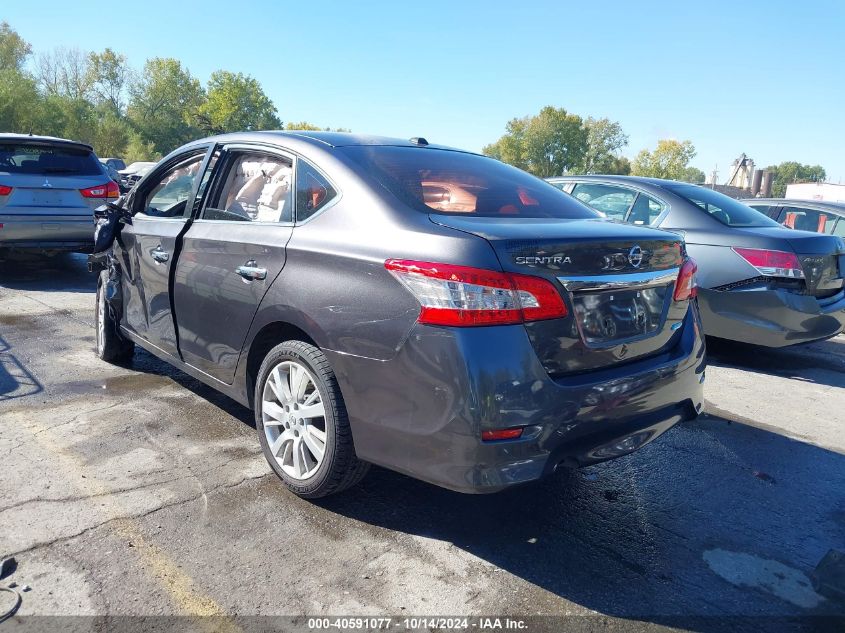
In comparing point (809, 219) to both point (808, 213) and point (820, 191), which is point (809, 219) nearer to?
point (808, 213)

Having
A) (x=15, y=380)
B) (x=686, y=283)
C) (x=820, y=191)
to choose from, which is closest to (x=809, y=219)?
(x=686, y=283)

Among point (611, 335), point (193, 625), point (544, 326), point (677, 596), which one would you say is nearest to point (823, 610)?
point (677, 596)

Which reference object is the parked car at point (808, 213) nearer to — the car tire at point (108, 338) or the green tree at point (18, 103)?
the car tire at point (108, 338)

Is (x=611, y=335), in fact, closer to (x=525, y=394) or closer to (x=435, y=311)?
(x=525, y=394)

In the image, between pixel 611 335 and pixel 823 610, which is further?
pixel 611 335

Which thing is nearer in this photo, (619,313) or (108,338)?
(619,313)

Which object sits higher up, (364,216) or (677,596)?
(364,216)

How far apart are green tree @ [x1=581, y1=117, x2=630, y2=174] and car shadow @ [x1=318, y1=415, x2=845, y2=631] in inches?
4383

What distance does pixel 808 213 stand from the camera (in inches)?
337

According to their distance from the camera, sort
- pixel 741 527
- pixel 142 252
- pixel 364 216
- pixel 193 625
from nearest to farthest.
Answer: pixel 193 625 < pixel 364 216 < pixel 741 527 < pixel 142 252

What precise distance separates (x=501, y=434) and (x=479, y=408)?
0.14 m

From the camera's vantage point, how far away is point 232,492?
316 centimetres

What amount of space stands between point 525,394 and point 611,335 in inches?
20.8

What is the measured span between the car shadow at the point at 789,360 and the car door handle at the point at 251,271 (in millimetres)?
4543
